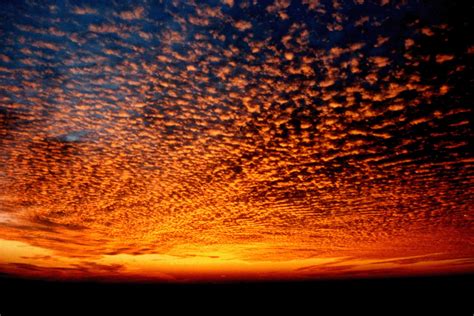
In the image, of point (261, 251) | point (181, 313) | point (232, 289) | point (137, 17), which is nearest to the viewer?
point (137, 17)

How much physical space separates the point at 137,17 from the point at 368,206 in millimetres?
3651

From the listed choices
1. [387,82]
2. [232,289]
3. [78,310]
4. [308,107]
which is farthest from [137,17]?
[232,289]

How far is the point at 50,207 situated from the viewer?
4.23 metres

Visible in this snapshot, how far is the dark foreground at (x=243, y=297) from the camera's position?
15102 mm

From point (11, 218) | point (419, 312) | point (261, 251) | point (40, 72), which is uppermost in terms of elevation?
point (40, 72)

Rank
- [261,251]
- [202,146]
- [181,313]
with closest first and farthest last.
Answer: [202,146], [261,251], [181,313]

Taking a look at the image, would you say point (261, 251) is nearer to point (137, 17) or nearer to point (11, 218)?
point (11, 218)

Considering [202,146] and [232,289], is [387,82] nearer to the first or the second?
[202,146]

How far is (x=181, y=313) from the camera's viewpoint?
1750 centimetres

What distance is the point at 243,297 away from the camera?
21875mm

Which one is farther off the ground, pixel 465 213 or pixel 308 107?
pixel 308 107

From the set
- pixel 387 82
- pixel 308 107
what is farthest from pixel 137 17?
pixel 387 82

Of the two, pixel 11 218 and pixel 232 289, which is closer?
pixel 11 218

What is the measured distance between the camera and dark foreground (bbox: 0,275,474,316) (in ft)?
49.5
